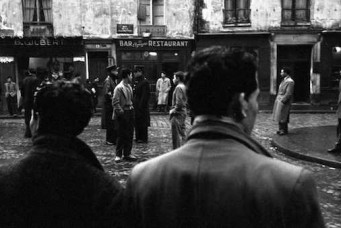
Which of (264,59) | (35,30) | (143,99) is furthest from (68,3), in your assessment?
(143,99)

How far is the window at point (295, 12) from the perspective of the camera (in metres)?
24.7

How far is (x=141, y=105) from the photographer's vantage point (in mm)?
11617

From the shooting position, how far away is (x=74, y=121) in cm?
216

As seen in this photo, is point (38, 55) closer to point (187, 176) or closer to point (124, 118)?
point (124, 118)

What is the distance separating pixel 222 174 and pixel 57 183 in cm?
79

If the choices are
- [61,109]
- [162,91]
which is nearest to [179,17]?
[162,91]

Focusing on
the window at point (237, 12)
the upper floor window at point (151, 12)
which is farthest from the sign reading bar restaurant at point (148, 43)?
the window at point (237, 12)

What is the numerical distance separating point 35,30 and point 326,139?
16.9 m

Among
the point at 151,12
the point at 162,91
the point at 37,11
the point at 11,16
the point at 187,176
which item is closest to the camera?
the point at 187,176

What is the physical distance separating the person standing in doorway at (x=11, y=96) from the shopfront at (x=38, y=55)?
38.4 inches

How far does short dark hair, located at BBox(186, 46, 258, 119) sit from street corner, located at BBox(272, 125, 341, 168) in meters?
7.26

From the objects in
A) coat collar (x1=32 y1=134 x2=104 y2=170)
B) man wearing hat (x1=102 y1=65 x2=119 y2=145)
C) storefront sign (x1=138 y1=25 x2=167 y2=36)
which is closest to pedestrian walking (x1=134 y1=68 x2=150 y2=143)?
man wearing hat (x1=102 y1=65 x2=119 y2=145)

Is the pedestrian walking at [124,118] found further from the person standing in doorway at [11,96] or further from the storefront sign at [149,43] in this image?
the storefront sign at [149,43]

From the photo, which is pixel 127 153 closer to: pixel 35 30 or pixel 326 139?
pixel 326 139
